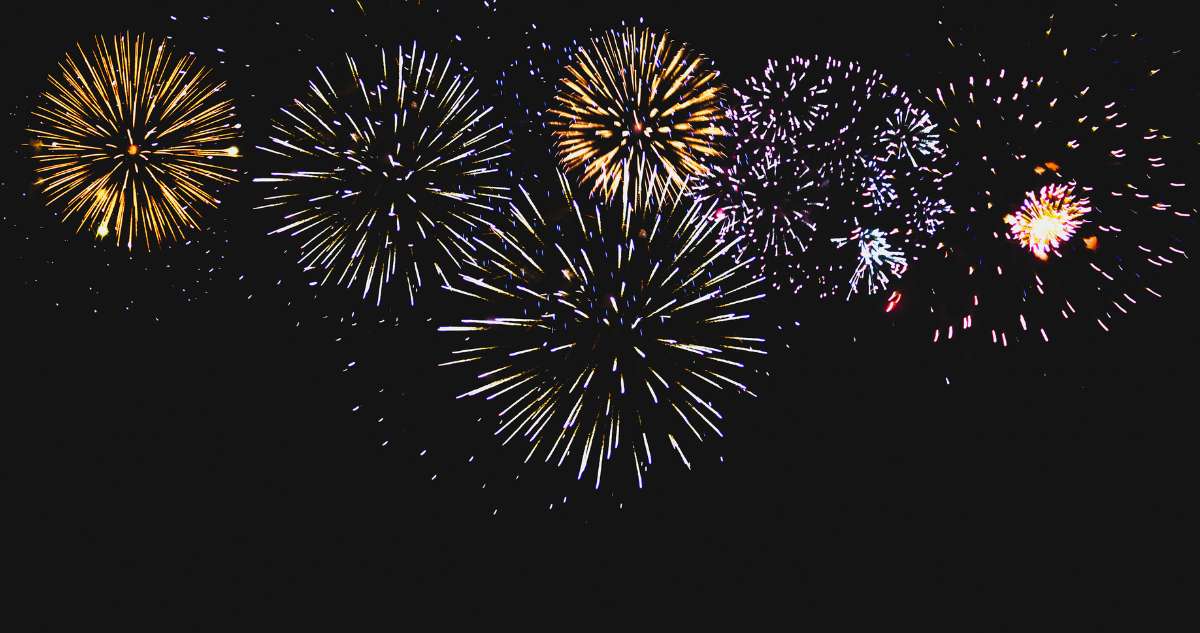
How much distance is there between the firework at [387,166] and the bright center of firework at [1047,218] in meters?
3.61

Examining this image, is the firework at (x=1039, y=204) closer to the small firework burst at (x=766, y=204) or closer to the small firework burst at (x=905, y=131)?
the small firework burst at (x=905, y=131)

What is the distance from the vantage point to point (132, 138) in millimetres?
3096

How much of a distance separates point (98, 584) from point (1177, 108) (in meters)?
10.5

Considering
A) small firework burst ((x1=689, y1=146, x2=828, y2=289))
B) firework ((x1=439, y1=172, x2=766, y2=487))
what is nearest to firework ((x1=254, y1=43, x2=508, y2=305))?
firework ((x1=439, y1=172, x2=766, y2=487))

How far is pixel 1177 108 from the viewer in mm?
4066

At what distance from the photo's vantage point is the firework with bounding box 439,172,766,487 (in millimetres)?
3273

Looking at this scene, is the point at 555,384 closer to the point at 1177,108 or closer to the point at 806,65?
the point at 806,65

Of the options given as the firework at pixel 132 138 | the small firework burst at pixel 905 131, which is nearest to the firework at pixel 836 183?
the small firework burst at pixel 905 131

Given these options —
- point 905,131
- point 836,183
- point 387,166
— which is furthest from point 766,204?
point 387,166

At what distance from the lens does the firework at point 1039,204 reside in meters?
3.46

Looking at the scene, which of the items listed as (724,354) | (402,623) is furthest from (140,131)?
(402,623)

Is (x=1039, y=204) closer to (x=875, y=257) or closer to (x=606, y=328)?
(x=875, y=257)

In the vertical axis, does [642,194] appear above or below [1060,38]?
below

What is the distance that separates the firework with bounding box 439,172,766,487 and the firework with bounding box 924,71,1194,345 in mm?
1768
